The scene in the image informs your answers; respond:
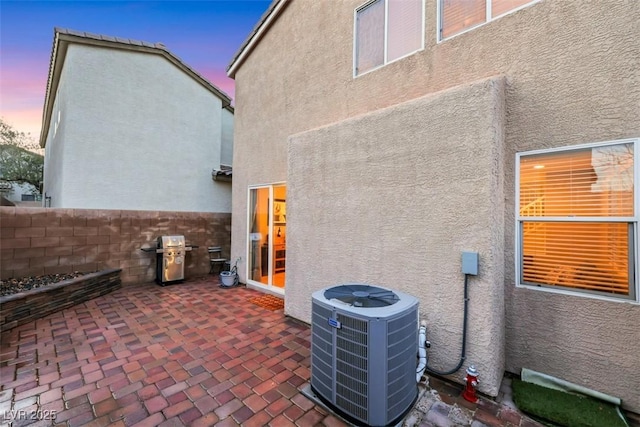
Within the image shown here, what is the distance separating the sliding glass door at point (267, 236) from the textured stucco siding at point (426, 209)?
2.34 m

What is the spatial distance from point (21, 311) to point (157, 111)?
7.77m

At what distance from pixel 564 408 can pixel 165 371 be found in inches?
196

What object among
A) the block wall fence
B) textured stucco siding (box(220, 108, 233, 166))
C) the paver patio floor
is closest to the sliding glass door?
the paver patio floor

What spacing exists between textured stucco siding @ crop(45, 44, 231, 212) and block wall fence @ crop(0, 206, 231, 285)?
6.06 feet

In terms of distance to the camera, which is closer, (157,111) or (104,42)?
(104,42)

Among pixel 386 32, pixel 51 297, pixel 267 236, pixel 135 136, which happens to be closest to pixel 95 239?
pixel 51 297

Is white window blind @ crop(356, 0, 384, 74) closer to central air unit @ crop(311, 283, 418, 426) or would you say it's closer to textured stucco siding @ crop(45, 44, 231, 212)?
central air unit @ crop(311, 283, 418, 426)

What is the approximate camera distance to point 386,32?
5059 mm

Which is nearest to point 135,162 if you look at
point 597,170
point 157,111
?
point 157,111

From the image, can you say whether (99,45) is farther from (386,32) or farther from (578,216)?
(578,216)

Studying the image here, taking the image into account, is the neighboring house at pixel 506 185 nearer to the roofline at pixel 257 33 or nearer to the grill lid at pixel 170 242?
the roofline at pixel 257 33

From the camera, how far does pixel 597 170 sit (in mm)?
3188

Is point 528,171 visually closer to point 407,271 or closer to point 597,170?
point 597,170

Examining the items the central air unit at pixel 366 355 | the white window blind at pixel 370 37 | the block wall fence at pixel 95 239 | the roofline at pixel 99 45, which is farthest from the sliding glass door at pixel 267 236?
the roofline at pixel 99 45
